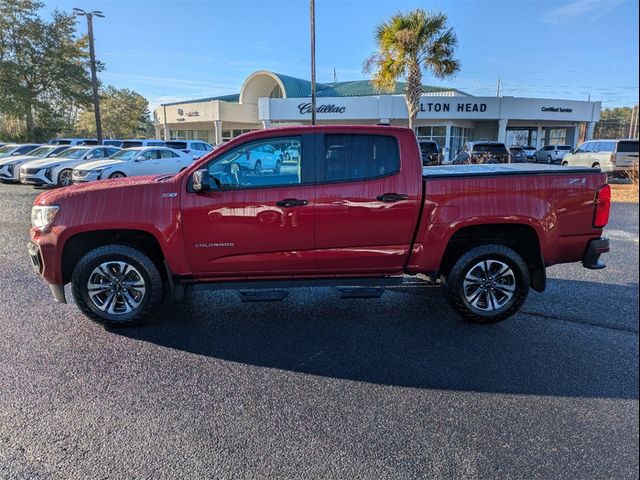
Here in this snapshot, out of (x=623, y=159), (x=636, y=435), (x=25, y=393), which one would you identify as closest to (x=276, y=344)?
(x=25, y=393)

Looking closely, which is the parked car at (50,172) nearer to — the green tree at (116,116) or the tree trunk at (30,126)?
the tree trunk at (30,126)

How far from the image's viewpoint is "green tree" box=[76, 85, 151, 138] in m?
68.8

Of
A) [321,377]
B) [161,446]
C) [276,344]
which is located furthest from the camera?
[276,344]

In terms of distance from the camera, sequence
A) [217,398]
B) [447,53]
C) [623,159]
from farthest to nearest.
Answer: [447,53], [623,159], [217,398]

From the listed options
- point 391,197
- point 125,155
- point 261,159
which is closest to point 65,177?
point 125,155

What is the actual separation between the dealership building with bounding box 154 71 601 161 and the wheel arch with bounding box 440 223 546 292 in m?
33.8

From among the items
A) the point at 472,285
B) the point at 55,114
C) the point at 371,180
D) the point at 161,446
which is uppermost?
the point at 55,114

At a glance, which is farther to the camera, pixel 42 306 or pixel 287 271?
pixel 42 306

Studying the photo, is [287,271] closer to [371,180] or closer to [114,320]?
[371,180]

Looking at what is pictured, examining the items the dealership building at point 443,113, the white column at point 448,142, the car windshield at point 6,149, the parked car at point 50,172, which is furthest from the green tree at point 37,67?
the white column at point 448,142

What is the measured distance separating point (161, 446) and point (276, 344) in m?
1.58

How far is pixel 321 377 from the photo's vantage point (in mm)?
3631

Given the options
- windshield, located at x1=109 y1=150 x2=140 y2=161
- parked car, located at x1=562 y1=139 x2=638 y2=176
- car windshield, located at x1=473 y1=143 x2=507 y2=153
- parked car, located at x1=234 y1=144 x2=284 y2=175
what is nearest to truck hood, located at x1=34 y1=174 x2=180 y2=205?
parked car, located at x1=234 y1=144 x2=284 y2=175

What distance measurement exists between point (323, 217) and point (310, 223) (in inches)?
5.5
